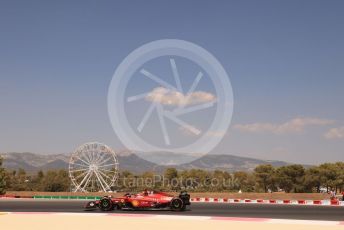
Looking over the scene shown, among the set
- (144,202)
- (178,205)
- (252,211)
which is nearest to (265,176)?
(252,211)

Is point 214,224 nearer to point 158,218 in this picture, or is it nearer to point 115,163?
point 158,218

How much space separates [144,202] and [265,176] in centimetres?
8438

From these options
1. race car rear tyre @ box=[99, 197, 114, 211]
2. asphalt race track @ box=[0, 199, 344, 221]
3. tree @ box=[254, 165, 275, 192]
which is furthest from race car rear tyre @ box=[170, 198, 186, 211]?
tree @ box=[254, 165, 275, 192]

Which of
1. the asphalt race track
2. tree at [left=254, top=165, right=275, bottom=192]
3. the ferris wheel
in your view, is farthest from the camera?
tree at [left=254, top=165, right=275, bottom=192]

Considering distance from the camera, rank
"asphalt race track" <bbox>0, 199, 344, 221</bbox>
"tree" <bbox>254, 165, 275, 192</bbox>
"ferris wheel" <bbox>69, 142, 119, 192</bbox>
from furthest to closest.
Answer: "tree" <bbox>254, 165, 275, 192</bbox>
"ferris wheel" <bbox>69, 142, 119, 192</bbox>
"asphalt race track" <bbox>0, 199, 344, 221</bbox>

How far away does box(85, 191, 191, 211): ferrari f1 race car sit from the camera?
3234 centimetres

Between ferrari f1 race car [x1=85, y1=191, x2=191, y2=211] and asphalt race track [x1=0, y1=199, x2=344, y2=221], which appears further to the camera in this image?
ferrari f1 race car [x1=85, y1=191, x2=191, y2=211]

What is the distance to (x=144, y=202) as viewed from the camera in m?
33.0

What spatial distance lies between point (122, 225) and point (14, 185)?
11235 cm

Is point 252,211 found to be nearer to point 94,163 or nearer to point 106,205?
point 106,205

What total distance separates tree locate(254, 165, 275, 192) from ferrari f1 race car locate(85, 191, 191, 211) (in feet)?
270

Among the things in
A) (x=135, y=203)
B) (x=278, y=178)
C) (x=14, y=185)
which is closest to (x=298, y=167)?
(x=278, y=178)

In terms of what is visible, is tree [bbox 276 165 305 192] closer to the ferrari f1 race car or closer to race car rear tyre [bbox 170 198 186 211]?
the ferrari f1 race car

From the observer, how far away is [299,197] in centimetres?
6406
